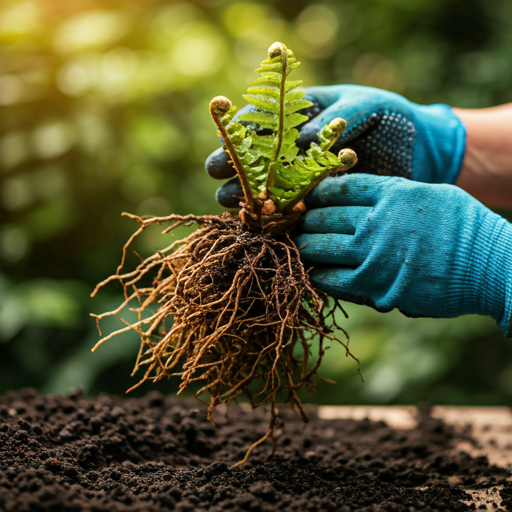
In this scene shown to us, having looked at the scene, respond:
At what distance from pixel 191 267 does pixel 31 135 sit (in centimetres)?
187

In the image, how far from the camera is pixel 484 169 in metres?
1.54

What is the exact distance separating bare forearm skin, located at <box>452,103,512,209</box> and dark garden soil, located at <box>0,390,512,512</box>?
0.88 m


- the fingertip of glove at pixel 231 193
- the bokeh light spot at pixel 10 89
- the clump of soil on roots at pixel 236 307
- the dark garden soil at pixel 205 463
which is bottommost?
the dark garden soil at pixel 205 463

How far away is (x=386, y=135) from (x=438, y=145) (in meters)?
0.26

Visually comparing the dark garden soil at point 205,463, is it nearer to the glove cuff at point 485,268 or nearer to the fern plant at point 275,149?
the glove cuff at point 485,268

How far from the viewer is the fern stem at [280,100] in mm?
979

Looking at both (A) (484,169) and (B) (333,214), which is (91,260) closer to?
(B) (333,214)

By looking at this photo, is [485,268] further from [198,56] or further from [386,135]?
[198,56]

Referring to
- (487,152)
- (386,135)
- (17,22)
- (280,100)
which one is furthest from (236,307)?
(17,22)

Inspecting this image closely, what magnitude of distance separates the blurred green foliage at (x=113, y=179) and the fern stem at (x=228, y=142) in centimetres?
125

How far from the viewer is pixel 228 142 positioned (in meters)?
1.04

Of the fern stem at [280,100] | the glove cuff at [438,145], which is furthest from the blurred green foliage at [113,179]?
the fern stem at [280,100]

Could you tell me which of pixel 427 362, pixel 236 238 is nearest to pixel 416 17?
pixel 427 362

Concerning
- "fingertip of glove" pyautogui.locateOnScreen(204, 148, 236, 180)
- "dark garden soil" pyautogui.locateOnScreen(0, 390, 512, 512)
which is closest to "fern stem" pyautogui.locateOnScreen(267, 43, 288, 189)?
"fingertip of glove" pyautogui.locateOnScreen(204, 148, 236, 180)
